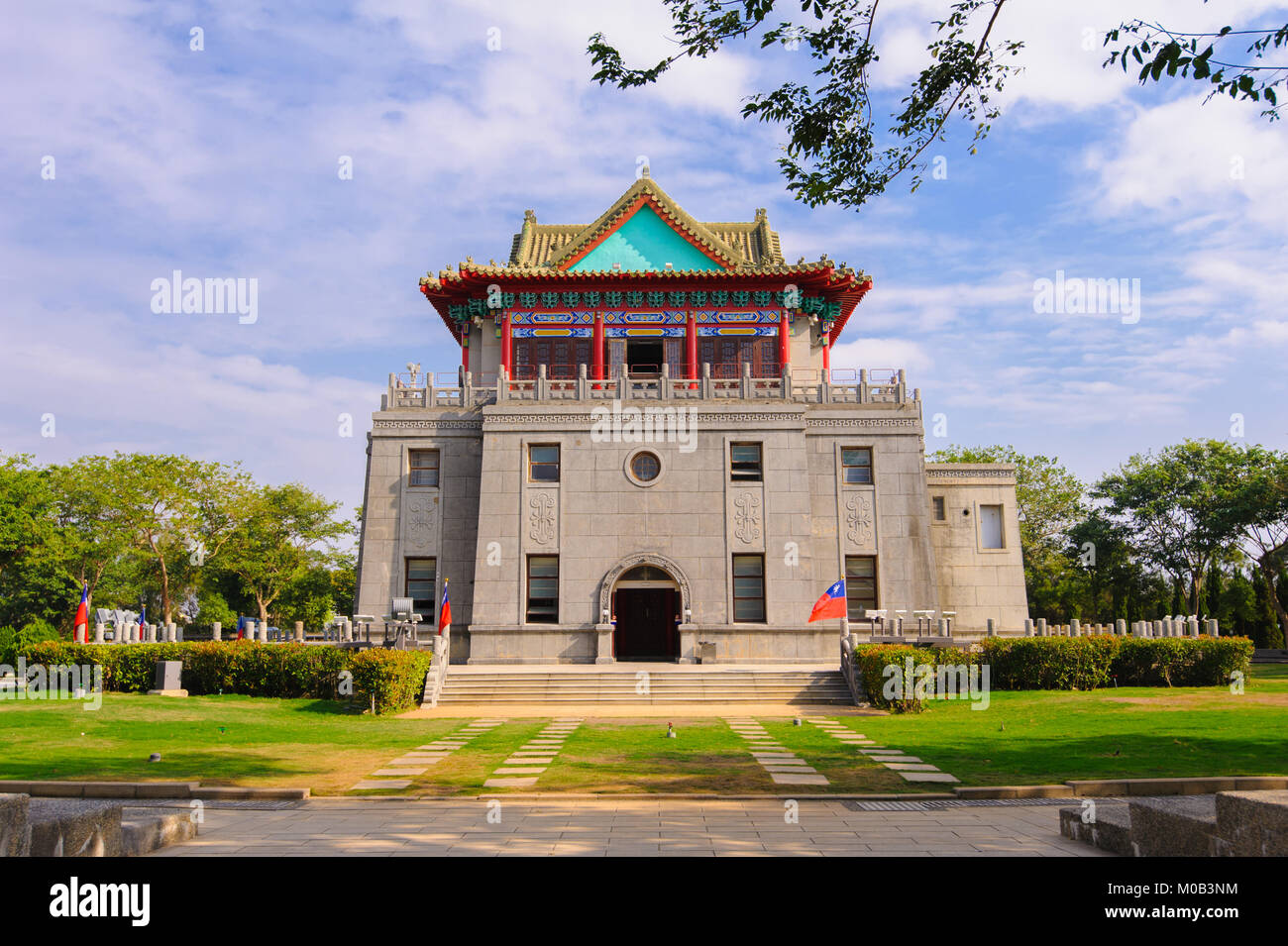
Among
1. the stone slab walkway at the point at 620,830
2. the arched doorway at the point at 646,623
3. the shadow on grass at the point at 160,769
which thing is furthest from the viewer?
the arched doorway at the point at 646,623

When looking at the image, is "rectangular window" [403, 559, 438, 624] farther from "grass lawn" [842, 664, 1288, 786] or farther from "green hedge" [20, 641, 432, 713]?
"grass lawn" [842, 664, 1288, 786]

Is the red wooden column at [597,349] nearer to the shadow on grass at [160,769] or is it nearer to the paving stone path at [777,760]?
the paving stone path at [777,760]

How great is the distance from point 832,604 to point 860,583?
4.91 meters

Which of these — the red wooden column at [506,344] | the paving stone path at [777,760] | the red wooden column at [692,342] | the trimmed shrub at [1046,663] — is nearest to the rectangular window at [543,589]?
the red wooden column at [506,344]

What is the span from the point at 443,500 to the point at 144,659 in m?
9.27

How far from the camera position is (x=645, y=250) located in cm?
2998

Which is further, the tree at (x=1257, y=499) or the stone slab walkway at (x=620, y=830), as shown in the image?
the tree at (x=1257, y=499)

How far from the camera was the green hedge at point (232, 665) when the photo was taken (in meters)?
20.6

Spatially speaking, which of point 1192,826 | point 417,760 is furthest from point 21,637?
point 1192,826

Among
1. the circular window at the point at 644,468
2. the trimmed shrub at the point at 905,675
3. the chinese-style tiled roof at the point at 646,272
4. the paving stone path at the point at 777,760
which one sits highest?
the chinese-style tiled roof at the point at 646,272

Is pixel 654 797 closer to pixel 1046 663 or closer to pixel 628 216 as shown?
pixel 1046 663

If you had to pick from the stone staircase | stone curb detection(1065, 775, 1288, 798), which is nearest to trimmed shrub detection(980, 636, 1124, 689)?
the stone staircase

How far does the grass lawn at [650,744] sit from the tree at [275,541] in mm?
25886
